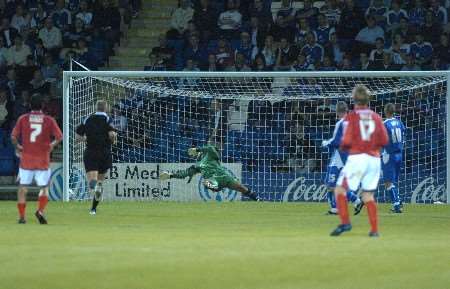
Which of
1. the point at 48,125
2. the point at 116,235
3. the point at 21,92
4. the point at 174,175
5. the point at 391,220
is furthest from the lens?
the point at 21,92

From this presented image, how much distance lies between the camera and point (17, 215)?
2006cm

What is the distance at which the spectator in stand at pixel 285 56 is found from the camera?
89.9ft

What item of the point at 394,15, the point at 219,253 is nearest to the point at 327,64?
the point at 394,15

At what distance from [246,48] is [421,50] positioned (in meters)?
4.19

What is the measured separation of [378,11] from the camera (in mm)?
28375

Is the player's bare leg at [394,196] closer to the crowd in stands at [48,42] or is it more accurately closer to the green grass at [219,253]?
the green grass at [219,253]

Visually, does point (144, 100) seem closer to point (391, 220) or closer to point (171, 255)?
point (391, 220)

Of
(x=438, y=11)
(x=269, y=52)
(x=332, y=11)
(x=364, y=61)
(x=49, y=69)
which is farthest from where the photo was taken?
(x=49, y=69)

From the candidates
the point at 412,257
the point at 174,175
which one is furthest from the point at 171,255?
the point at 174,175

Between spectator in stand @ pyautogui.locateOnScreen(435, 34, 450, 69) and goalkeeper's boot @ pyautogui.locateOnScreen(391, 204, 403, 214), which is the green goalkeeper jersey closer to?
goalkeeper's boot @ pyautogui.locateOnScreen(391, 204, 403, 214)

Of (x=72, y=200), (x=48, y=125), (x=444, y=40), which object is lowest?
(x=72, y=200)

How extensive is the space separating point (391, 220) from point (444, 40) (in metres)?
8.42

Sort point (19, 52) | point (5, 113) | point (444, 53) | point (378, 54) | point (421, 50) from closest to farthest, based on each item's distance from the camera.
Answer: point (378, 54) → point (444, 53) → point (421, 50) → point (5, 113) → point (19, 52)

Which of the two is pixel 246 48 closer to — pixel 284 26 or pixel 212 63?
pixel 284 26
